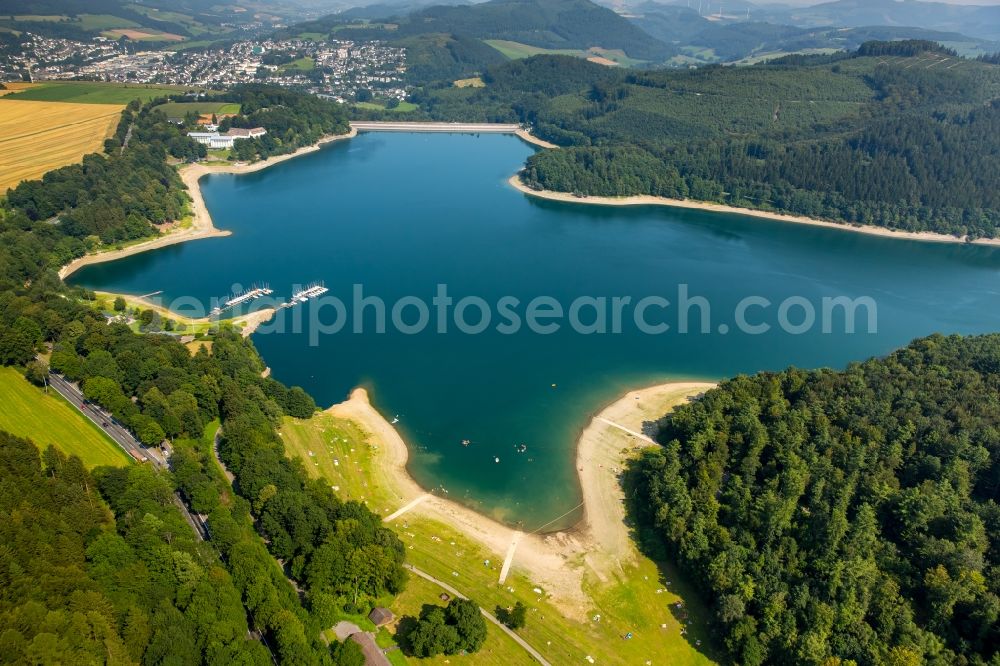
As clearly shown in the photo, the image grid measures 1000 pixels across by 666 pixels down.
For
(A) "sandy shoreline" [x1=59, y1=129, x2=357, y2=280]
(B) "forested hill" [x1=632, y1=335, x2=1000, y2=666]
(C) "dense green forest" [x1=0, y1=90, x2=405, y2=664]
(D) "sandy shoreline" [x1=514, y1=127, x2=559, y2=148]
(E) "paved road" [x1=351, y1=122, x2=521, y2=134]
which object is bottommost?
(B) "forested hill" [x1=632, y1=335, x2=1000, y2=666]

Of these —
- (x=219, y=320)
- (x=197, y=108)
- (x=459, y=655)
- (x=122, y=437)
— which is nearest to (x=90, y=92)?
(x=197, y=108)

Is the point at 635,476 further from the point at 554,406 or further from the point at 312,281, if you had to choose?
the point at 312,281

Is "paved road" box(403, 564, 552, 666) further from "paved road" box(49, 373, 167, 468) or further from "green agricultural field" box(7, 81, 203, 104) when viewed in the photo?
"green agricultural field" box(7, 81, 203, 104)

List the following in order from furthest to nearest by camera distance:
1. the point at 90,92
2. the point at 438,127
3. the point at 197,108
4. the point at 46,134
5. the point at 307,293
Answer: the point at 438,127, the point at 90,92, the point at 197,108, the point at 46,134, the point at 307,293

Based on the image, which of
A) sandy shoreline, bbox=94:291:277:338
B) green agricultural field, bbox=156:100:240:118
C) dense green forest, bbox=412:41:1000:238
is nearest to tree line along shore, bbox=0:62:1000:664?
sandy shoreline, bbox=94:291:277:338

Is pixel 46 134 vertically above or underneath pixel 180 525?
above

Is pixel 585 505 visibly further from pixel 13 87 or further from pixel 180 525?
pixel 13 87
